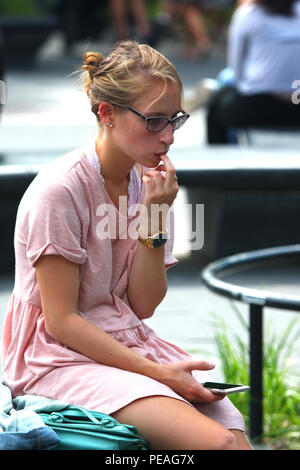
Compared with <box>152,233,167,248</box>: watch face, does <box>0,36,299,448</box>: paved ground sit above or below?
below

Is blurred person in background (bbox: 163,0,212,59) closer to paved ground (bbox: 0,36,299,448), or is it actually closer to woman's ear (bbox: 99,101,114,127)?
paved ground (bbox: 0,36,299,448)

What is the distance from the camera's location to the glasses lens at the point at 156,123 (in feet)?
8.49

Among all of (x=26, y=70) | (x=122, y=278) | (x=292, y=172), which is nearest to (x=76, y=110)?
(x=26, y=70)

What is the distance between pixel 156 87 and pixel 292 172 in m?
3.63

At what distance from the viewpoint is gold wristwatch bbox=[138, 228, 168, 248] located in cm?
270

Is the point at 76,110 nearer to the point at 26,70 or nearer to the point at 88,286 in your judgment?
the point at 26,70

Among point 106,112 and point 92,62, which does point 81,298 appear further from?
point 92,62

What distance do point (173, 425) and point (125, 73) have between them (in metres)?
0.85

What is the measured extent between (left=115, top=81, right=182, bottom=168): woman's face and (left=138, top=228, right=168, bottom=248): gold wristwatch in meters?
0.17

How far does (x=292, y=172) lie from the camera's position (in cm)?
614

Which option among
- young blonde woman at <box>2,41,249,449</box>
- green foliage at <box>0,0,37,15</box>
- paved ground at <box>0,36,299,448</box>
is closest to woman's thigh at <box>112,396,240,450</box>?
young blonde woman at <box>2,41,249,449</box>

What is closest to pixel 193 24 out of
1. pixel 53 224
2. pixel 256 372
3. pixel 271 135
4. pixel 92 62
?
pixel 271 135

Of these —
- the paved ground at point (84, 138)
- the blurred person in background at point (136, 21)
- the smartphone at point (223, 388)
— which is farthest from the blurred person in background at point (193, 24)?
the smartphone at point (223, 388)

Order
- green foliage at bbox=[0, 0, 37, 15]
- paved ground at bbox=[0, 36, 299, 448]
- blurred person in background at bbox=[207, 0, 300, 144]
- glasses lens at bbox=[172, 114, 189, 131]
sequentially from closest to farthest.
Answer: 1. glasses lens at bbox=[172, 114, 189, 131]
2. paved ground at bbox=[0, 36, 299, 448]
3. blurred person in background at bbox=[207, 0, 300, 144]
4. green foliage at bbox=[0, 0, 37, 15]
